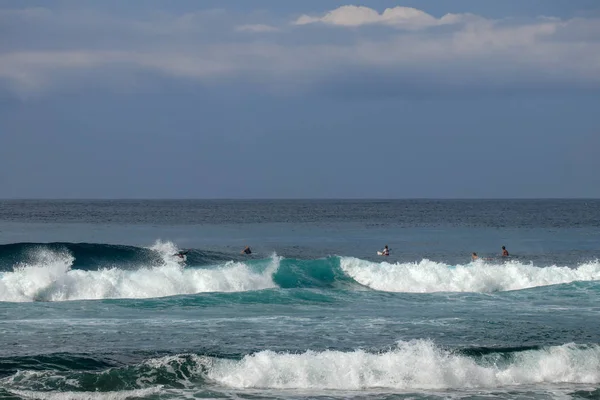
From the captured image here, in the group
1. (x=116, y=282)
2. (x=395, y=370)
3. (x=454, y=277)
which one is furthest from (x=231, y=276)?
(x=395, y=370)

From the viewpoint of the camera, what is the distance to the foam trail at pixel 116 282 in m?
29.8

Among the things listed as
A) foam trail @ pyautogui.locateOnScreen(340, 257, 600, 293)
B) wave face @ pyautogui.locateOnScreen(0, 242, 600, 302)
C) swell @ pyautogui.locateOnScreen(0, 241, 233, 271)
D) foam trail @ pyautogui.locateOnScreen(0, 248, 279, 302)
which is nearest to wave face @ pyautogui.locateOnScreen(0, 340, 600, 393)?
foam trail @ pyautogui.locateOnScreen(0, 248, 279, 302)

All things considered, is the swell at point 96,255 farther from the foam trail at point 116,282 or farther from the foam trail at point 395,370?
the foam trail at point 395,370

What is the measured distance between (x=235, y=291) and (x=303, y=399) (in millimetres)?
14780

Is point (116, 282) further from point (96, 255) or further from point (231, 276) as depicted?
point (96, 255)

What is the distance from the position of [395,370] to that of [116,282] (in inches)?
594

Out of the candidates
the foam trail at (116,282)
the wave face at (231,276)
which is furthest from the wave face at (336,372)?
A: the wave face at (231,276)

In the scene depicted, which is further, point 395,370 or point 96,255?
point 96,255

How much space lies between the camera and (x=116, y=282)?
31234 mm

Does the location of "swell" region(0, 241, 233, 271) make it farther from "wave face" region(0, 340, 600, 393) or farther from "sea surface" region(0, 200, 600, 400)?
"wave face" region(0, 340, 600, 393)

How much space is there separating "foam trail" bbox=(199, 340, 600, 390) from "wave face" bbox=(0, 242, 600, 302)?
12.9 m

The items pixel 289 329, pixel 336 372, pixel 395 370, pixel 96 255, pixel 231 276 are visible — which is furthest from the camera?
pixel 96 255

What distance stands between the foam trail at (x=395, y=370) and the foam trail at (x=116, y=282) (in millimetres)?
12623

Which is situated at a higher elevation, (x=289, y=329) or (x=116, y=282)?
(x=116, y=282)
